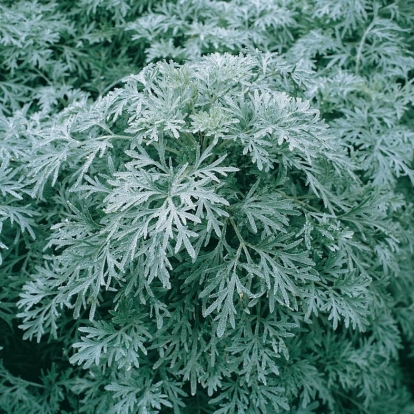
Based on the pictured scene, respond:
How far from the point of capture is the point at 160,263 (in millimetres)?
1560

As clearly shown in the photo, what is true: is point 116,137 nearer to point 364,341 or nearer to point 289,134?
point 289,134

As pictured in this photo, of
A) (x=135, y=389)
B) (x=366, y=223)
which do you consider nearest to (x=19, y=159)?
(x=135, y=389)

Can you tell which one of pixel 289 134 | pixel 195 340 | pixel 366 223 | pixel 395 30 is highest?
pixel 289 134

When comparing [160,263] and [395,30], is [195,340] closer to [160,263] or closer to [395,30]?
[160,263]

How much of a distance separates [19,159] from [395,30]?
6.62 feet

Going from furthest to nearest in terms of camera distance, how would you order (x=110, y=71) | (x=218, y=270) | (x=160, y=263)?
(x=110, y=71) < (x=218, y=270) < (x=160, y=263)

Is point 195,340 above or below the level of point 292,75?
below

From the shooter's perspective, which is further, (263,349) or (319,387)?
(319,387)

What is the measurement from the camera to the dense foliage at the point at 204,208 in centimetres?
174

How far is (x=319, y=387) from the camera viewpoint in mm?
2162

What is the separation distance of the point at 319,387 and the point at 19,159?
151 cm

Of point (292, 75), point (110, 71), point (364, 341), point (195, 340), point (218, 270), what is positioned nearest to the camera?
point (218, 270)

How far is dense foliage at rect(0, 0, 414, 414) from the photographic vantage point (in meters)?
1.74

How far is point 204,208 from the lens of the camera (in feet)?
6.75
